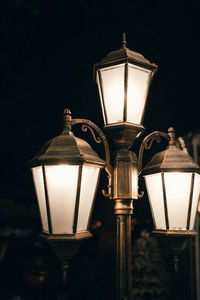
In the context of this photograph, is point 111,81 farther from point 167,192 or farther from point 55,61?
point 55,61

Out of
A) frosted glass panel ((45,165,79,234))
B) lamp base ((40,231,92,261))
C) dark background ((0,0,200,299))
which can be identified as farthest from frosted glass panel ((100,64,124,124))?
dark background ((0,0,200,299))

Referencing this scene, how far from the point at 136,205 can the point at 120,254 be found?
258 inches

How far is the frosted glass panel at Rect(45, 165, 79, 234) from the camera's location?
6.24 feet

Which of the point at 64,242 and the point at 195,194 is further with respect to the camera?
the point at 195,194

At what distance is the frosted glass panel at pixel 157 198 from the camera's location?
2.20 meters

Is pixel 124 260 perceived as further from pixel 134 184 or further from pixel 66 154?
pixel 66 154

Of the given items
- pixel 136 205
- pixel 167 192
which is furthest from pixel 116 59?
pixel 136 205

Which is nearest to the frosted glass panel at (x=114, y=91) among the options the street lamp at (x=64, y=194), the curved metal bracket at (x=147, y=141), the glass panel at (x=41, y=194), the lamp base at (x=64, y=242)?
the curved metal bracket at (x=147, y=141)

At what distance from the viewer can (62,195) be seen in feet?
6.27

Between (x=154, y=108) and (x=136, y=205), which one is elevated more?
(x=154, y=108)

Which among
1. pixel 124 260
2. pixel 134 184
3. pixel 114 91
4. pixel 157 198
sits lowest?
pixel 124 260

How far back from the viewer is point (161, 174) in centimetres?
218

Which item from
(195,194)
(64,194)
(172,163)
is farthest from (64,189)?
(195,194)

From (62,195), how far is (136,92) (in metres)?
0.99
